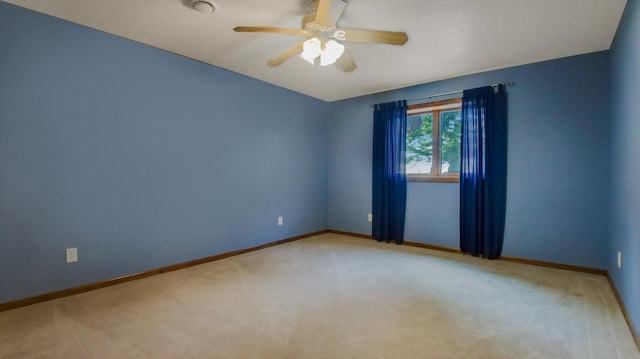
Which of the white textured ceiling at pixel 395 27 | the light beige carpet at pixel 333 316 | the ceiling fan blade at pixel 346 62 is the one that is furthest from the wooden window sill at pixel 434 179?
the ceiling fan blade at pixel 346 62

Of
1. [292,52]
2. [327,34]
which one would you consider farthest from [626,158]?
[292,52]

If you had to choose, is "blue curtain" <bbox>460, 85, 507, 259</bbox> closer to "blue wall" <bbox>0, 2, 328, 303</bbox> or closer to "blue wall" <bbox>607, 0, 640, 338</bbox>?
"blue wall" <bbox>607, 0, 640, 338</bbox>

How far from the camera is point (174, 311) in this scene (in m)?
2.12

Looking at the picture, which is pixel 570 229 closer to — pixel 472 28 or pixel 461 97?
pixel 461 97

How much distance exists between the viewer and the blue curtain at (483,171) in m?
3.48

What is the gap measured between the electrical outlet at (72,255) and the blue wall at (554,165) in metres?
3.96

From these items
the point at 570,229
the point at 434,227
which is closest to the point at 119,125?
the point at 434,227

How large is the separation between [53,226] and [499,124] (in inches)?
180

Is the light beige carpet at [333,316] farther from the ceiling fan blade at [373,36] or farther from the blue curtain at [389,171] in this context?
the ceiling fan blade at [373,36]

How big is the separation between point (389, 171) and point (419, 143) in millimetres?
594

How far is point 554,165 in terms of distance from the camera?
3211 millimetres

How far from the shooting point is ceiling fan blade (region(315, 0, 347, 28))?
1850 millimetres

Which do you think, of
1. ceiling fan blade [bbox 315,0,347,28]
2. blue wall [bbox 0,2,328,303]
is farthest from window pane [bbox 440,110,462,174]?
ceiling fan blade [bbox 315,0,347,28]

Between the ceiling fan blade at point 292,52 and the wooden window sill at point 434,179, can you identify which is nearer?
the ceiling fan blade at point 292,52
